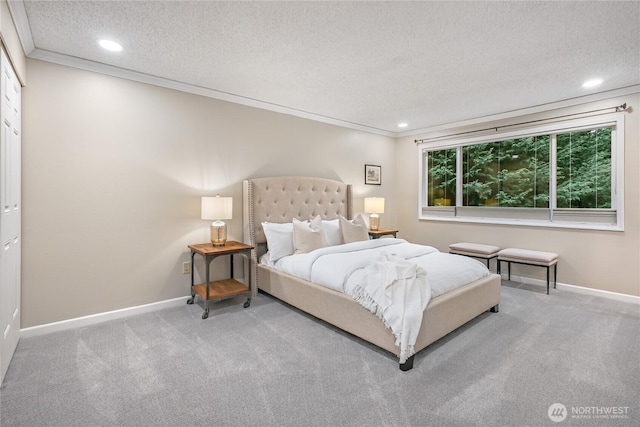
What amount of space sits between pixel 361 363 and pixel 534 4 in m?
2.65

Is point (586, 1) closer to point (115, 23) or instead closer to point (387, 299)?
point (387, 299)

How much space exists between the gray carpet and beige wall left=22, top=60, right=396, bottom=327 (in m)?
0.44

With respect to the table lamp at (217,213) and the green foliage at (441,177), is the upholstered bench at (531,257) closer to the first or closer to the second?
the green foliage at (441,177)

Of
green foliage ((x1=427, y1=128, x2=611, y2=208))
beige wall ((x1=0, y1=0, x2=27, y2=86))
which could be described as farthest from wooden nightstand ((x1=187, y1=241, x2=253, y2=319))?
green foliage ((x1=427, y1=128, x2=611, y2=208))

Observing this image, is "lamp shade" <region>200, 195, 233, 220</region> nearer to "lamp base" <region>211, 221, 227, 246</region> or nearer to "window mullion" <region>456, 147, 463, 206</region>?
"lamp base" <region>211, 221, 227, 246</region>

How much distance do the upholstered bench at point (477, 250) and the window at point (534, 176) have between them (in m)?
0.54

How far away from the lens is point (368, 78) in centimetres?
334

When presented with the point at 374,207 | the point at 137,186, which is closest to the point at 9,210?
the point at 137,186

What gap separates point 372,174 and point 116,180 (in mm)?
3801

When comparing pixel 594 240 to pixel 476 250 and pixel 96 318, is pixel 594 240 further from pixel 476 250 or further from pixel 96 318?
pixel 96 318

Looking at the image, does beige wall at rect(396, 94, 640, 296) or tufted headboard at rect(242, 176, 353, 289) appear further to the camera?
tufted headboard at rect(242, 176, 353, 289)

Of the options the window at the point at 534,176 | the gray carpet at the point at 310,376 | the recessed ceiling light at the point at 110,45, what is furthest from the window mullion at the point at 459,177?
the recessed ceiling light at the point at 110,45

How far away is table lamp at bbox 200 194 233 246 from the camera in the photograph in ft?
11.2

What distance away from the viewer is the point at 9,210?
2262 mm
